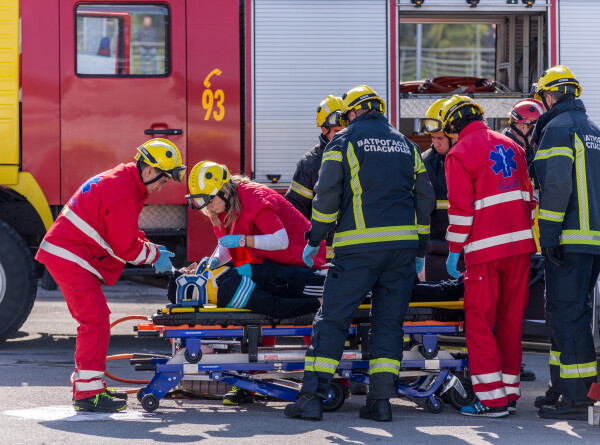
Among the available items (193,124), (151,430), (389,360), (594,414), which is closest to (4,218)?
(193,124)

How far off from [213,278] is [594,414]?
2.54 m

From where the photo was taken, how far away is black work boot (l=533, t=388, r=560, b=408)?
637 centimetres

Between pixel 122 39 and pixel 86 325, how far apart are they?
3254 millimetres

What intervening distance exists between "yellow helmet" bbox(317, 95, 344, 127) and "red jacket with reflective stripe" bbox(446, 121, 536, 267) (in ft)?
5.45

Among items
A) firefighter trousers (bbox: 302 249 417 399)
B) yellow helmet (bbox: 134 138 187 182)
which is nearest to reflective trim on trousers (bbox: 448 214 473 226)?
firefighter trousers (bbox: 302 249 417 399)

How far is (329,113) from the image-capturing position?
781 centimetres

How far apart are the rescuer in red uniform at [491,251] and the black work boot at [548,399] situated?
0.23m

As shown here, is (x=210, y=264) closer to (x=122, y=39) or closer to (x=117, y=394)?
(x=117, y=394)

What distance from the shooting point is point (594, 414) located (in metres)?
5.96

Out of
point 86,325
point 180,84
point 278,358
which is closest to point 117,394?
point 86,325

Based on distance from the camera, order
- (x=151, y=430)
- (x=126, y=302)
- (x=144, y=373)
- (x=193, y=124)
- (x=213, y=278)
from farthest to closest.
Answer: (x=126, y=302)
(x=193, y=124)
(x=144, y=373)
(x=213, y=278)
(x=151, y=430)

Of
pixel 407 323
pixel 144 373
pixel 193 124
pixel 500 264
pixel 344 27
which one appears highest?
pixel 344 27

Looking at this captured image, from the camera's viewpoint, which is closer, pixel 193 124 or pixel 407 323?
pixel 407 323

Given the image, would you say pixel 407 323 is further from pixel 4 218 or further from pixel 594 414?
pixel 4 218
